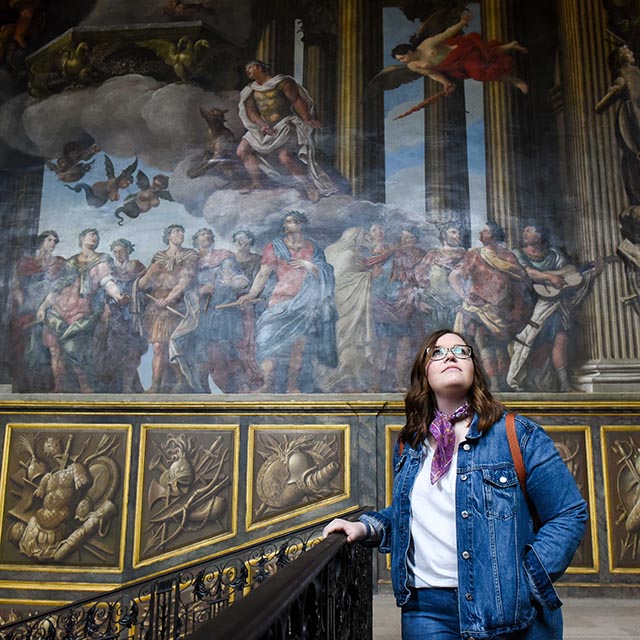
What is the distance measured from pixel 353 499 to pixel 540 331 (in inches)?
110

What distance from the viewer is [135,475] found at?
25.4ft

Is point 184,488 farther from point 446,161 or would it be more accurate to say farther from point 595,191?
point 595,191

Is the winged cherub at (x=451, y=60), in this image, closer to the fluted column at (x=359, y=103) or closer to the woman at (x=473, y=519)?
the fluted column at (x=359, y=103)

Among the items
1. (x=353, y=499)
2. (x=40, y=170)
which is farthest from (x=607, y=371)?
(x=40, y=170)

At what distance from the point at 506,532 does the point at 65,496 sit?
6.87m

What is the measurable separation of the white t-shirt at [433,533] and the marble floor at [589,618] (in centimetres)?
347

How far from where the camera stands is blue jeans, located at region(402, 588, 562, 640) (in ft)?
6.32

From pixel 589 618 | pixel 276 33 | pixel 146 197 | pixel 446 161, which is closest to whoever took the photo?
pixel 589 618

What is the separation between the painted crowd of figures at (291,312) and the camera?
25.8 ft

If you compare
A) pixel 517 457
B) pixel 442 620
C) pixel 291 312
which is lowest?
pixel 442 620

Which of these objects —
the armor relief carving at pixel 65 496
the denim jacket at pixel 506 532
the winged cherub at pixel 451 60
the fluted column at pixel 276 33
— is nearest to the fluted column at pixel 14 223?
the armor relief carving at pixel 65 496

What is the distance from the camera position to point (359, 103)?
884 centimetres

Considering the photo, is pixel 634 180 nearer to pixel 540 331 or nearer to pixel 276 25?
pixel 540 331

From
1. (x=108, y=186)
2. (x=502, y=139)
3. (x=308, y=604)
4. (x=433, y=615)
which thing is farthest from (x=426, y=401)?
(x=108, y=186)
